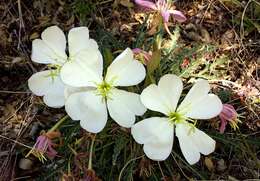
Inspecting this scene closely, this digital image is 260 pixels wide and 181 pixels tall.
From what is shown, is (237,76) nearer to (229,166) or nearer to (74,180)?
(229,166)

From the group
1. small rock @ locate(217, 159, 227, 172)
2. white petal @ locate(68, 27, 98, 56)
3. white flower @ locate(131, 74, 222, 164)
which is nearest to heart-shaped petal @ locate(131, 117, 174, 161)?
white flower @ locate(131, 74, 222, 164)

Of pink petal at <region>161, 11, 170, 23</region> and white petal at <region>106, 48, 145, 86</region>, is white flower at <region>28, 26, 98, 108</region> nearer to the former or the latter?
white petal at <region>106, 48, 145, 86</region>

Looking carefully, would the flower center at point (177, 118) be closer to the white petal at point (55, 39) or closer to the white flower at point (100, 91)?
the white flower at point (100, 91)

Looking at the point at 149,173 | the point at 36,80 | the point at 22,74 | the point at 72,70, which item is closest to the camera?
the point at 72,70

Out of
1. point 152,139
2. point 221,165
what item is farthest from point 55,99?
point 221,165

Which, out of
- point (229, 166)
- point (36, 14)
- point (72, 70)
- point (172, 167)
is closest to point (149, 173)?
point (172, 167)

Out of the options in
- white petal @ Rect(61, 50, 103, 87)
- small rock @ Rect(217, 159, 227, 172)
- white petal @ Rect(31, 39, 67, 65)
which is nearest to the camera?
white petal @ Rect(61, 50, 103, 87)
